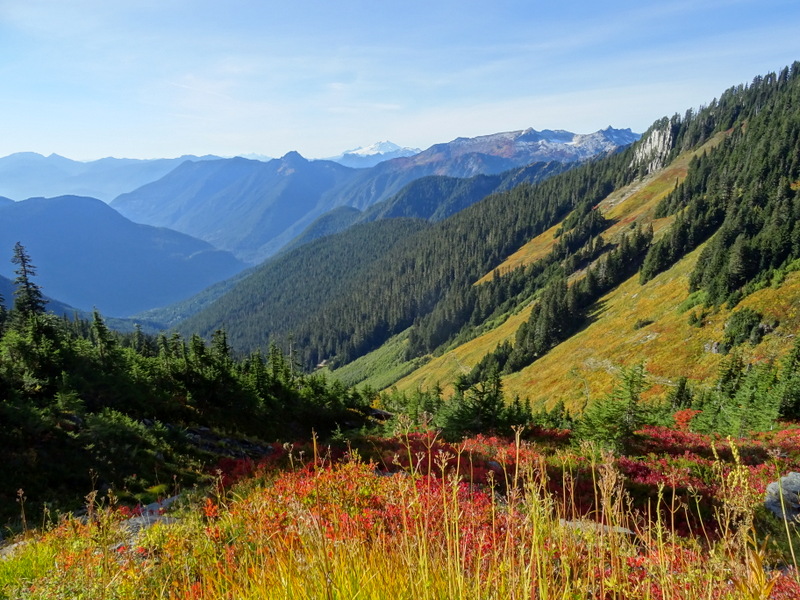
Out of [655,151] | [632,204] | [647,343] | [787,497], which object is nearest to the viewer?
[787,497]

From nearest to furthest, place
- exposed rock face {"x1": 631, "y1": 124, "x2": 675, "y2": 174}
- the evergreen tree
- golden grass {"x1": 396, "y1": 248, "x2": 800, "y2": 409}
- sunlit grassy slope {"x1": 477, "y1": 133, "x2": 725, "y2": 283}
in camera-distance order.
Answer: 1. the evergreen tree
2. golden grass {"x1": 396, "y1": 248, "x2": 800, "y2": 409}
3. sunlit grassy slope {"x1": 477, "y1": 133, "x2": 725, "y2": 283}
4. exposed rock face {"x1": 631, "y1": 124, "x2": 675, "y2": 174}

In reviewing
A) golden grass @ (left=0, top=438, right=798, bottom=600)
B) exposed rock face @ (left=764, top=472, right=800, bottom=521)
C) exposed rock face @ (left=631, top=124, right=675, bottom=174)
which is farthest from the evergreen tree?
exposed rock face @ (left=631, top=124, right=675, bottom=174)

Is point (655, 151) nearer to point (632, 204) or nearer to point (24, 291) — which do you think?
point (632, 204)

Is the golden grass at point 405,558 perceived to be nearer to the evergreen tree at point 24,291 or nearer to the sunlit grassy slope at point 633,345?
the evergreen tree at point 24,291

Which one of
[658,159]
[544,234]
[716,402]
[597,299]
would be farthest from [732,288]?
[658,159]

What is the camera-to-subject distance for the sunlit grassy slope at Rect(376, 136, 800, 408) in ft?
205

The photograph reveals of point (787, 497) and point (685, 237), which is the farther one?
point (685, 237)

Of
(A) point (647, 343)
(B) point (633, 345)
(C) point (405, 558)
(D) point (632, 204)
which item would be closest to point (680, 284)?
(A) point (647, 343)

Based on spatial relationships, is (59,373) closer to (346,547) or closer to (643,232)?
(346,547)

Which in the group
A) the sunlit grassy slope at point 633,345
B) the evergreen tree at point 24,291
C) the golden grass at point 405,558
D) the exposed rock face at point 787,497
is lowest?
the sunlit grassy slope at point 633,345

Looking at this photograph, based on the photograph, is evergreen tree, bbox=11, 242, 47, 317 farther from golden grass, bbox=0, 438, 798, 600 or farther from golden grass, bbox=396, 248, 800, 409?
golden grass, bbox=396, 248, 800, 409

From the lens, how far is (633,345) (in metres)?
75.6

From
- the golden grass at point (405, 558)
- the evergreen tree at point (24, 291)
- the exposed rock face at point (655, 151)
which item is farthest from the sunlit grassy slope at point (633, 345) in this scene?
the exposed rock face at point (655, 151)

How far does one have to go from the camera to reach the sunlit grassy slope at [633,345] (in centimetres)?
6245
